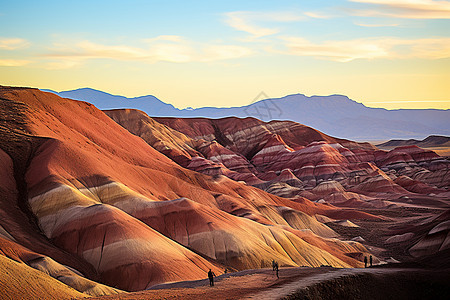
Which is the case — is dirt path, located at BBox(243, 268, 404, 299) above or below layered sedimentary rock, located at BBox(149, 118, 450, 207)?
above

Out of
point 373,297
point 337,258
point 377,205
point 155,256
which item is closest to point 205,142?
point 377,205

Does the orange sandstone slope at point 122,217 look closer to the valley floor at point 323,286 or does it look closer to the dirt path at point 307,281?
the valley floor at point 323,286

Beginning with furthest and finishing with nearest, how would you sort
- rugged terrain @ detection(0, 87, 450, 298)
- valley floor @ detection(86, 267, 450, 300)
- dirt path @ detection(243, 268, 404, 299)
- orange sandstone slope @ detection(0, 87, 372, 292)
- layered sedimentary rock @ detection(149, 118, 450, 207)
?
layered sedimentary rock @ detection(149, 118, 450, 207) < orange sandstone slope @ detection(0, 87, 372, 292) < rugged terrain @ detection(0, 87, 450, 298) < valley floor @ detection(86, 267, 450, 300) < dirt path @ detection(243, 268, 404, 299)

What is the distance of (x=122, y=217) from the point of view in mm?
57438

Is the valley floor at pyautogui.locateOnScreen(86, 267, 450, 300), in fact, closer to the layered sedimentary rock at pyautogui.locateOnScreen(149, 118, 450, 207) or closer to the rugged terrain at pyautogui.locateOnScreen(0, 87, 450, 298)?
the rugged terrain at pyautogui.locateOnScreen(0, 87, 450, 298)

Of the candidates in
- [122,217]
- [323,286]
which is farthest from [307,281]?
[122,217]

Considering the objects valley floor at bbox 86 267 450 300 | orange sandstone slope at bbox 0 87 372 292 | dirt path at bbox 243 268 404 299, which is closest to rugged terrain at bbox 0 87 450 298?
orange sandstone slope at bbox 0 87 372 292

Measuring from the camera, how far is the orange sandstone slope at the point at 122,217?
5288 centimetres

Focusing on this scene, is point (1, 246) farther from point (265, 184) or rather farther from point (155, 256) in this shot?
point (265, 184)

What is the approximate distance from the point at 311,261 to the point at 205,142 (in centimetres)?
13112

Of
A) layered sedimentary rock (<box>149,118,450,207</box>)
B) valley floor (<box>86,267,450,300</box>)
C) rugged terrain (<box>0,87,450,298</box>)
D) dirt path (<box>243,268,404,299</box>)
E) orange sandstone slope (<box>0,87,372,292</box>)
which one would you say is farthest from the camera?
layered sedimentary rock (<box>149,118,450,207</box>)

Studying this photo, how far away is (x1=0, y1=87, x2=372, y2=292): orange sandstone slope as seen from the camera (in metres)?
52.9

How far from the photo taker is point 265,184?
545 ft

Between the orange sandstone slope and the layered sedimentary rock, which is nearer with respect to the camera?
the orange sandstone slope
